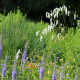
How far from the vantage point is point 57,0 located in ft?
34.9

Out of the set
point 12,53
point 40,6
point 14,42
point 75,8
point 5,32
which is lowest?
point 12,53

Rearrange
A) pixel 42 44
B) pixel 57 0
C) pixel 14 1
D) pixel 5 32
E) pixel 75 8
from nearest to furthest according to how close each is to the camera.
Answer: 1. pixel 5 32
2. pixel 42 44
3. pixel 75 8
4. pixel 57 0
5. pixel 14 1

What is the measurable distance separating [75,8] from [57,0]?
5.77ft

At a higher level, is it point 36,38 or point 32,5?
point 32,5

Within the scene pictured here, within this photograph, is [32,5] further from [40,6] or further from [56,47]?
[56,47]

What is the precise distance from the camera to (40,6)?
10.9 m

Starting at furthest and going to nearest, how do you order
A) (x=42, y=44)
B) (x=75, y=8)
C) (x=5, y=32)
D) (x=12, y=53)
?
(x=75, y=8), (x=42, y=44), (x=5, y=32), (x=12, y=53)

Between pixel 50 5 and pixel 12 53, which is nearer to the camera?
pixel 12 53

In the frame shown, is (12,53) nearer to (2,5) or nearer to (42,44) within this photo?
(42,44)

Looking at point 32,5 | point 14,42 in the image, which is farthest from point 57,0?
point 14,42

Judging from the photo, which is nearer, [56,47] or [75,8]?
[56,47]

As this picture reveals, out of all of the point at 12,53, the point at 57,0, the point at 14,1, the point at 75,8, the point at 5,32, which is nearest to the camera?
the point at 12,53

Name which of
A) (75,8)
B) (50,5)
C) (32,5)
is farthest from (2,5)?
(75,8)

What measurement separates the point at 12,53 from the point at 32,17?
7.63m
